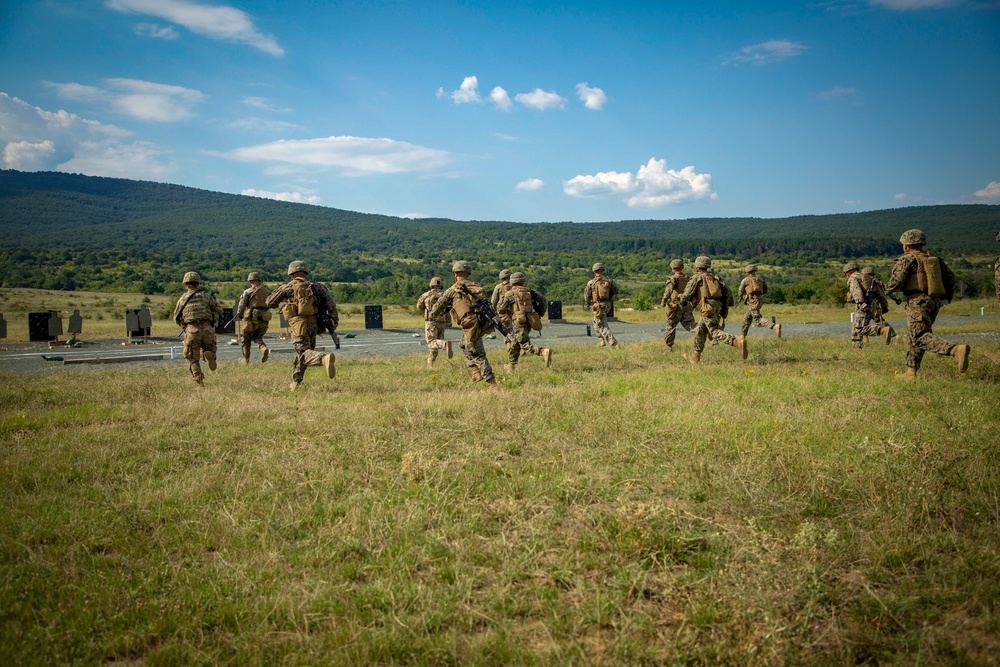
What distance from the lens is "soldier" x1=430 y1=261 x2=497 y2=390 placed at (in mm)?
11000

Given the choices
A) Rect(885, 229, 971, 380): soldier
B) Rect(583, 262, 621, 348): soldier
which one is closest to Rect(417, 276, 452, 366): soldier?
Rect(583, 262, 621, 348): soldier

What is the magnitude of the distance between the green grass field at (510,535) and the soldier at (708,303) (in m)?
4.82

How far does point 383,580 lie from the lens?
389 cm

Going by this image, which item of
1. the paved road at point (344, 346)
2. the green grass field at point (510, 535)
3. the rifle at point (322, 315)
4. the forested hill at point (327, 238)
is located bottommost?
the paved road at point (344, 346)

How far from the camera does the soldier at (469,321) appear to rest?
36.1 feet

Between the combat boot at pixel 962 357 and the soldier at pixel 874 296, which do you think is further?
the soldier at pixel 874 296

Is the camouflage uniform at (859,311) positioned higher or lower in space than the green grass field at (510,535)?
higher

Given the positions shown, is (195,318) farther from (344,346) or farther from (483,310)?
(344,346)

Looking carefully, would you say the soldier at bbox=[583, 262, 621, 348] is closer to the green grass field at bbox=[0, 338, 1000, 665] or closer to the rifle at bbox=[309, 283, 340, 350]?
the rifle at bbox=[309, 283, 340, 350]

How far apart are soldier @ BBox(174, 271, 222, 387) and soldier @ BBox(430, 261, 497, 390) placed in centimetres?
410

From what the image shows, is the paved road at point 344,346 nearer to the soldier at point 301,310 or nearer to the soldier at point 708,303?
the soldier at point 708,303

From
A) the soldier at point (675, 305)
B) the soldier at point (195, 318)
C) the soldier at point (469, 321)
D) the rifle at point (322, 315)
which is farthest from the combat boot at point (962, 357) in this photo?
the soldier at point (195, 318)

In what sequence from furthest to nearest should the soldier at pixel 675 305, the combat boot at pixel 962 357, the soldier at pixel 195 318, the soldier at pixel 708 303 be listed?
1. the soldier at pixel 675 305
2. the soldier at pixel 708 303
3. the soldier at pixel 195 318
4. the combat boot at pixel 962 357

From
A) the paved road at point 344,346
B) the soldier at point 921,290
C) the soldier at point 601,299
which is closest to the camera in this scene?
the soldier at point 921,290
